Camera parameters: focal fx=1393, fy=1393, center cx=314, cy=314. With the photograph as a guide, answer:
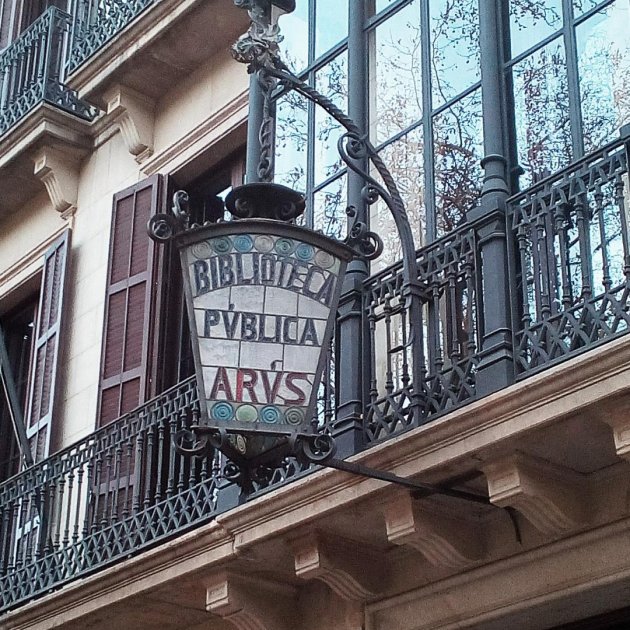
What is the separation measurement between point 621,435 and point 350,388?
1.93 m

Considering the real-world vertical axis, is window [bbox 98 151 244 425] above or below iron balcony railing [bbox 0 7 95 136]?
below

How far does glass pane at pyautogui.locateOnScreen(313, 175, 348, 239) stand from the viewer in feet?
27.9

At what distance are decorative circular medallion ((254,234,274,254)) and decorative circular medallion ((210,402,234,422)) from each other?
80cm

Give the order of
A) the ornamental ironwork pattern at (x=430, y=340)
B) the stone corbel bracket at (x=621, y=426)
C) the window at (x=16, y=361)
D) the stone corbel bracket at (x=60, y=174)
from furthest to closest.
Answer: the window at (x=16, y=361)
the stone corbel bracket at (x=60, y=174)
the ornamental ironwork pattern at (x=430, y=340)
the stone corbel bracket at (x=621, y=426)

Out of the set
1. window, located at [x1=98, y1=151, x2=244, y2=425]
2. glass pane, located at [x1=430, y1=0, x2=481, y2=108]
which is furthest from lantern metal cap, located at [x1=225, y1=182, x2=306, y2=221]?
window, located at [x1=98, y1=151, x2=244, y2=425]

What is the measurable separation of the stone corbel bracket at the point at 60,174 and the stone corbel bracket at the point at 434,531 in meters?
6.31

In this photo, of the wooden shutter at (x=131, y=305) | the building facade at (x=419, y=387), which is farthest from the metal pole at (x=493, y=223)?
the wooden shutter at (x=131, y=305)

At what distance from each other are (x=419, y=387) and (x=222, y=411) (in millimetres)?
1170

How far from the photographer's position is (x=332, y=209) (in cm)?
860

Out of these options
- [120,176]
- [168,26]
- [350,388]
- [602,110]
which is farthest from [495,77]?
[120,176]

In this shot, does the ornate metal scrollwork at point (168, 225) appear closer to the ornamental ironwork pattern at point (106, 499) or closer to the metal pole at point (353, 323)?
the metal pole at point (353, 323)

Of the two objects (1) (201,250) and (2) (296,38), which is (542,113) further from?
(2) (296,38)

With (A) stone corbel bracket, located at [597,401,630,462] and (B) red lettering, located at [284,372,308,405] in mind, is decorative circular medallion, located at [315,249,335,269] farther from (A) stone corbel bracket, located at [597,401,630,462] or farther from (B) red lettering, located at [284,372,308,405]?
(A) stone corbel bracket, located at [597,401,630,462]

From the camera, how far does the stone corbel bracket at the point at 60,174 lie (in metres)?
12.5
